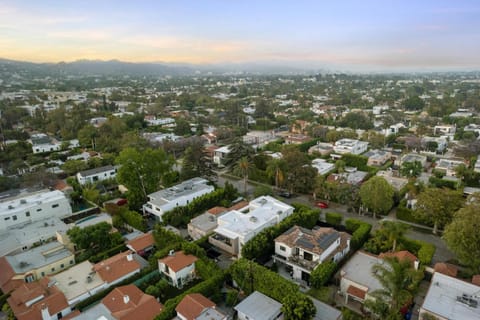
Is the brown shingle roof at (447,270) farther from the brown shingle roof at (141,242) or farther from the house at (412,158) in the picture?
the house at (412,158)

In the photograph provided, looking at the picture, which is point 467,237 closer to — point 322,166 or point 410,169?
point 410,169

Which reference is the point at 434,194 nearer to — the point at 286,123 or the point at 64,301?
the point at 64,301

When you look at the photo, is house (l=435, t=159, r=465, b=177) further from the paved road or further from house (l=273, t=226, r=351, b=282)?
house (l=273, t=226, r=351, b=282)

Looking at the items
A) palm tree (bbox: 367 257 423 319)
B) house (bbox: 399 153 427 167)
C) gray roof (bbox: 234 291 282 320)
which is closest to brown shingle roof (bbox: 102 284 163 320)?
gray roof (bbox: 234 291 282 320)

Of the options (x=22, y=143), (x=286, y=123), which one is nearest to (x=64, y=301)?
(x=22, y=143)

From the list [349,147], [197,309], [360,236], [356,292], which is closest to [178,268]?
[197,309]
